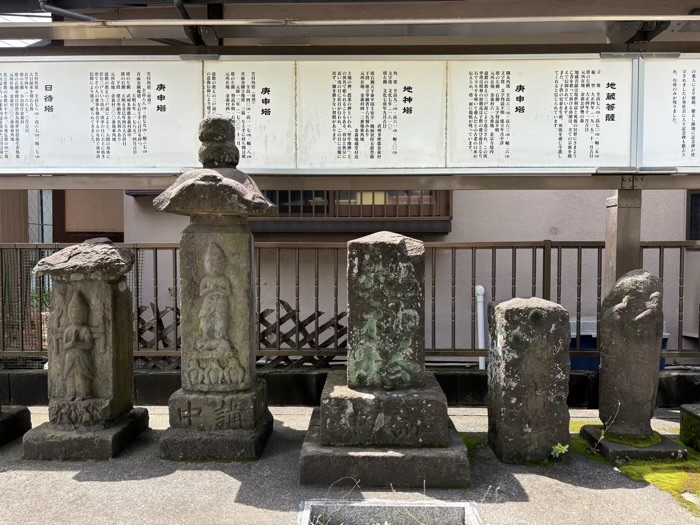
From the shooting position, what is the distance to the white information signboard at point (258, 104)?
16.7 ft

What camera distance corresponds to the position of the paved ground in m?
3.15

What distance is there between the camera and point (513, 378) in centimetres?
383

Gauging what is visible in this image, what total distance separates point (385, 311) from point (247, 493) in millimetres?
1606

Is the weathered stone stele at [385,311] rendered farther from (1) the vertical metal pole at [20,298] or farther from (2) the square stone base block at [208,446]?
(1) the vertical metal pole at [20,298]

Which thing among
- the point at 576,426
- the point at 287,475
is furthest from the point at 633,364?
the point at 287,475

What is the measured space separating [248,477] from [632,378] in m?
3.08

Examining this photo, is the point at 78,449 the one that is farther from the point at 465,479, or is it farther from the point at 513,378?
the point at 513,378

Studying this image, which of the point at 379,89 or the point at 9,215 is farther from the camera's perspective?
the point at 9,215

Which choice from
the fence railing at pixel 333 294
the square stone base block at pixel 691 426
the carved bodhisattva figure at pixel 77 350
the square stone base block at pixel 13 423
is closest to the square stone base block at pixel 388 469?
the carved bodhisattva figure at pixel 77 350

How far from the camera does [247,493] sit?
135 inches

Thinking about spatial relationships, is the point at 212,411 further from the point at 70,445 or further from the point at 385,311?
the point at 385,311

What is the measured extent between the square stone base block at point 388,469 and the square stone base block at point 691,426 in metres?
2.18

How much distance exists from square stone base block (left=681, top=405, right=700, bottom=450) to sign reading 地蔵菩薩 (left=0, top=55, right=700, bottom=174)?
2311mm

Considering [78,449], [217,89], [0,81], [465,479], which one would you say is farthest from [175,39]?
[465,479]
